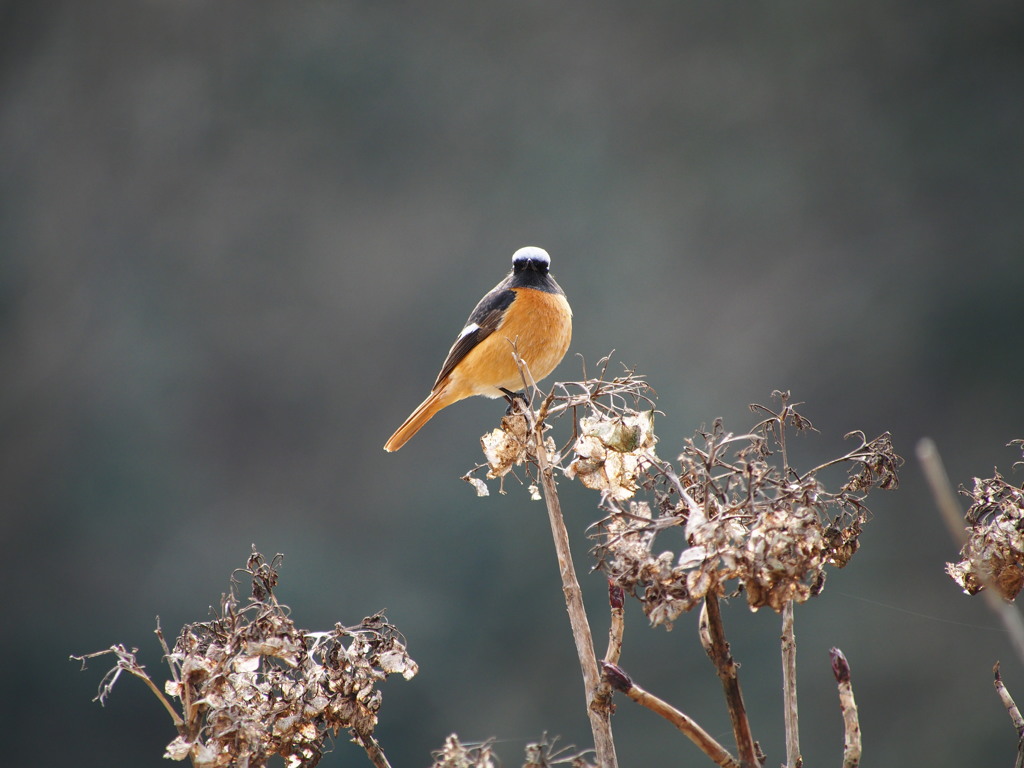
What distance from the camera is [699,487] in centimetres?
60

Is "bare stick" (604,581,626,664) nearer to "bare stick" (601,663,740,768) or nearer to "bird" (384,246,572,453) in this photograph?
"bare stick" (601,663,740,768)

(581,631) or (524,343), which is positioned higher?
(524,343)

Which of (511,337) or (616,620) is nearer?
Answer: (616,620)

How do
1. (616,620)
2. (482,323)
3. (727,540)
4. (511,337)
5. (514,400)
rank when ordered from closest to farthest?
1. (727,540)
2. (616,620)
3. (514,400)
4. (511,337)
5. (482,323)

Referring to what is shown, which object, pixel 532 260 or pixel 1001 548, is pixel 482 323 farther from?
pixel 1001 548

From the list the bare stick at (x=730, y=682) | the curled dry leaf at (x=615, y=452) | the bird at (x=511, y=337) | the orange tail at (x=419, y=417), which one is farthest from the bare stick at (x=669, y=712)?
the orange tail at (x=419, y=417)

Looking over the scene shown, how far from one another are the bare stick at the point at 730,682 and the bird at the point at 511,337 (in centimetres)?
123

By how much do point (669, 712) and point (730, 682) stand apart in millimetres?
43

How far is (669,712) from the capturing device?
55 centimetres

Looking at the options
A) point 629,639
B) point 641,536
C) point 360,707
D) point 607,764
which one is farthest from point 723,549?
point 629,639

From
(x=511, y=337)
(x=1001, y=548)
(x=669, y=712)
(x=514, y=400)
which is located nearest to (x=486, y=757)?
(x=669, y=712)

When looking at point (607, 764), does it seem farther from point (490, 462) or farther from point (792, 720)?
point (490, 462)

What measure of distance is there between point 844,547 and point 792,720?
0.43 ft

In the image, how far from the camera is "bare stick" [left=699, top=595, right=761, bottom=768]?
55 cm
